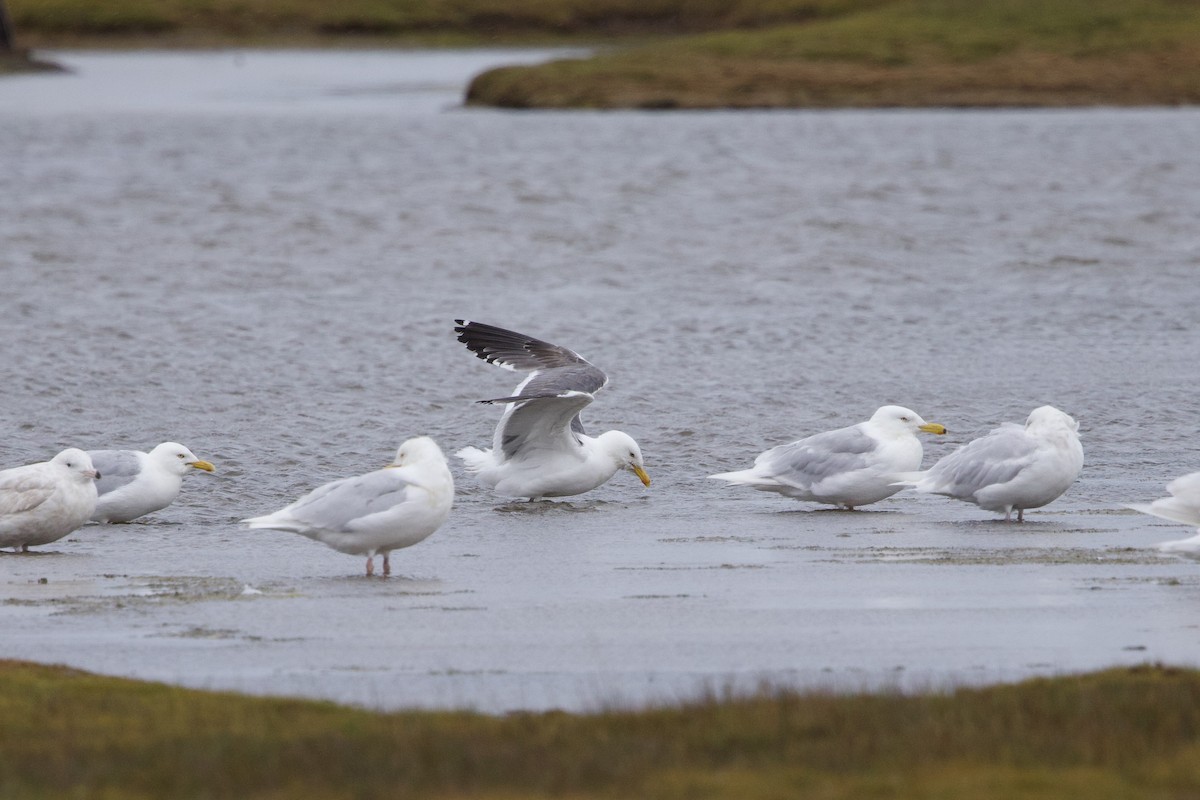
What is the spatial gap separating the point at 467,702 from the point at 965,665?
7.45ft

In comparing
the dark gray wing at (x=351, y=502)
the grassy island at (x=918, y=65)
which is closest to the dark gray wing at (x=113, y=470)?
the dark gray wing at (x=351, y=502)

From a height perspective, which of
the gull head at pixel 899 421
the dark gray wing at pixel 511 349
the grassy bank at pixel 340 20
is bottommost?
the gull head at pixel 899 421

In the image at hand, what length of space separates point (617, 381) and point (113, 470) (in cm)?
796

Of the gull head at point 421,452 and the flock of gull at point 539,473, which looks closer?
the flock of gull at point 539,473

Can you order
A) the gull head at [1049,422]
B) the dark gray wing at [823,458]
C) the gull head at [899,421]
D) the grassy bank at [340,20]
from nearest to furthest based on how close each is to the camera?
the gull head at [1049,422], the dark gray wing at [823,458], the gull head at [899,421], the grassy bank at [340,20]

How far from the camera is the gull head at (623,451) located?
1452 centimetres

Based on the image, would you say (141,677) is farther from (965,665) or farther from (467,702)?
(965,665)

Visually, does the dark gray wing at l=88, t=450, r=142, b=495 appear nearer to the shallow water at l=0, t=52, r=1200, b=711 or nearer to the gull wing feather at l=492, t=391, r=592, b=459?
the shallow water at l=0, t=52, r=1200, b=711

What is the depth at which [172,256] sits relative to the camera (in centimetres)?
3195

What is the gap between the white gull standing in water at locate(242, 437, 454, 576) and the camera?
11.2 m

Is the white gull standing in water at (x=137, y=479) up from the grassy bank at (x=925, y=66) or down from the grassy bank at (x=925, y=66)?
down

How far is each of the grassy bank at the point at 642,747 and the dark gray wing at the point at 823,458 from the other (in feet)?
18.1

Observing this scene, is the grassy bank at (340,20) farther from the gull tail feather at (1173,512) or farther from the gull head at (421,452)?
the gull tail feather at (1173,512)

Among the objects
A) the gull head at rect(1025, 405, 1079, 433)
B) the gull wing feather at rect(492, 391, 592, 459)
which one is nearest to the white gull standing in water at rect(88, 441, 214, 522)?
the gull wing feather at rect(492, 391, 592, 459)
